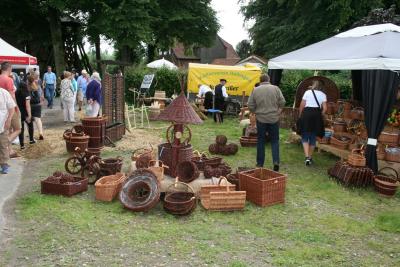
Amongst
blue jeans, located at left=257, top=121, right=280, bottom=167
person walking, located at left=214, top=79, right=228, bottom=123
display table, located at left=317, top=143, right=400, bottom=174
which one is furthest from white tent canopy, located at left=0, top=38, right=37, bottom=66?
display table, located at left=317, top=143, right=400, bottom=174

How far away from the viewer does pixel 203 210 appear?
6387 mm

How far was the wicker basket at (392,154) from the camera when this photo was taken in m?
8.30

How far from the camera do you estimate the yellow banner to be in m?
18.9

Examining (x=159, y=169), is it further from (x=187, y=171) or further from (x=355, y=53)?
(x=355, y=53)

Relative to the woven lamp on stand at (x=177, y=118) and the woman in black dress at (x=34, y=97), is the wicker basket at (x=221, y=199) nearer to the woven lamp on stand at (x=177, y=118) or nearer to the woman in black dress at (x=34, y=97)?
the woven lamp on stand at (x=177, y=118)

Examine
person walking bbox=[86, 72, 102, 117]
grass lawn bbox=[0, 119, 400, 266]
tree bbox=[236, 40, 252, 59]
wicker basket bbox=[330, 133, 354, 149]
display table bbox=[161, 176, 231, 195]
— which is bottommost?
grass lawn bbox=[0, 119, 400, 266]

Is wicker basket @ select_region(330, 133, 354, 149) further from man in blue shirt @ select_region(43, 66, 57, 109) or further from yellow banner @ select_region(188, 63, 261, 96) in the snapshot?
man in blue shirt @ select_region(43, 66, 57, 109)

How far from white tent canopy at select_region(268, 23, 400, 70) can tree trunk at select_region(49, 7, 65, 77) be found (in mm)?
18589

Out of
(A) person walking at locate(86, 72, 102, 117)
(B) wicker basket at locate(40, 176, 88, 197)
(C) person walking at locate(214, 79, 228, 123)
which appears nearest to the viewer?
(B) wicker basket at locate(40, 176, 88, 197)

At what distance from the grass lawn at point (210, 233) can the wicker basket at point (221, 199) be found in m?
0.11

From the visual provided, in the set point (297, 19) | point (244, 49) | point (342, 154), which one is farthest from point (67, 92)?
point (244, 49)

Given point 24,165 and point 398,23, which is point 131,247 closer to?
point 24,165

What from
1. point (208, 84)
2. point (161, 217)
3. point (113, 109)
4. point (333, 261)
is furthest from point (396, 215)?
point (208, 84)

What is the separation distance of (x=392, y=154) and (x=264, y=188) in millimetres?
3222
